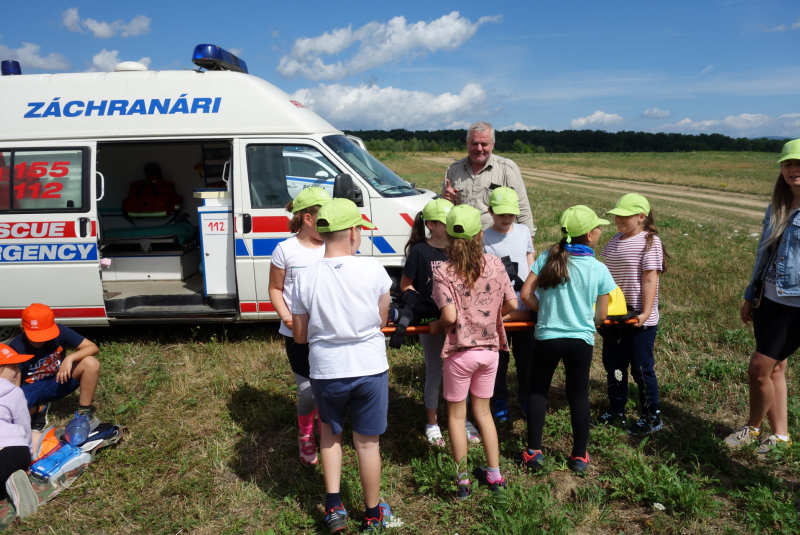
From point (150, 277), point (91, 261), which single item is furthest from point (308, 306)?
point (150, 277)

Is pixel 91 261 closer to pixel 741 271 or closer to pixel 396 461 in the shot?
pixel 396 461

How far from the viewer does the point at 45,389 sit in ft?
13.4

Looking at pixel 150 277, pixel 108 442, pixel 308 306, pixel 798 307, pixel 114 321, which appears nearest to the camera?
pixel 308 306

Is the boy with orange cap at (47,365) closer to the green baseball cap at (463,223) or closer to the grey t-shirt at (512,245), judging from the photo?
the green baseball cap at (463,223)

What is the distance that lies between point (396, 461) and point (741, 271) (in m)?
6.95

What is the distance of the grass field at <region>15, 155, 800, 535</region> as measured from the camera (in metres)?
3.09

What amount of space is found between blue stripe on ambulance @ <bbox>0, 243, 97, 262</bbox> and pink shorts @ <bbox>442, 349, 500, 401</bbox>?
4086 millimetres

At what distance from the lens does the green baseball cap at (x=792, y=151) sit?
10.4 ft

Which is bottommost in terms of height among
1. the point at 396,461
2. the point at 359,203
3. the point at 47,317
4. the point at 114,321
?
the point at 396,461

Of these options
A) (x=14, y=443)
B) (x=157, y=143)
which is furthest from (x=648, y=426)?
(x=157, y=143)

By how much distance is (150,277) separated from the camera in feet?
22.3

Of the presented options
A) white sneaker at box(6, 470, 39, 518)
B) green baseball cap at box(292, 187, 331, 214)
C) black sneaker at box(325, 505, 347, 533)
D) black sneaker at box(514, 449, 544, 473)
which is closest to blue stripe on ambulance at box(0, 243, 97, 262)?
white sneaker at box(6, 470, 39, 518)

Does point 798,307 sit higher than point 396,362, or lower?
higher

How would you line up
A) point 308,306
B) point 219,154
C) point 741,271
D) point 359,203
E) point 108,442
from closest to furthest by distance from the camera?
point 308,306
point 108,442
point 359,203
point 219,154
point 741,271
